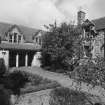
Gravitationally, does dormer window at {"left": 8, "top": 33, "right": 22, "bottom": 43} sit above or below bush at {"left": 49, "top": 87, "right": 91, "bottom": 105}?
above

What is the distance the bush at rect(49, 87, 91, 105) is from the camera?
9273mm

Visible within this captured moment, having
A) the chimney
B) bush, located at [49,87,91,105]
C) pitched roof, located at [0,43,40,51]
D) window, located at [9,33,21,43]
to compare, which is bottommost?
bush, located at [49,87,91,105]

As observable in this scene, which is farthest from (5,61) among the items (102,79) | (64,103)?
(102,79)

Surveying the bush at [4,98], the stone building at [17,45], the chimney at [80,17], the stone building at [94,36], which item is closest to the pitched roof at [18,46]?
the stone building at [17,45]

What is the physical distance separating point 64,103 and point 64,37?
12.9m

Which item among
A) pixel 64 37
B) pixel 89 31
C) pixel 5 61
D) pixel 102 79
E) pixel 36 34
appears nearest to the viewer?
pixel 102 79

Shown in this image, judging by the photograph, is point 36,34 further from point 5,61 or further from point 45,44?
point 5,61

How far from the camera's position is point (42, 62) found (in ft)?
92.4

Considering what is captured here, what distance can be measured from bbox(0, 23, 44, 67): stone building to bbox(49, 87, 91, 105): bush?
47.5ft

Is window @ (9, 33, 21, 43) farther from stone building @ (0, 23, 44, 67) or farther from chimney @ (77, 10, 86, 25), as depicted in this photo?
chimney @ (77, 10, 86, 25)

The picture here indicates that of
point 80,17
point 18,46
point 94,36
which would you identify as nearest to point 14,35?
point 18,46

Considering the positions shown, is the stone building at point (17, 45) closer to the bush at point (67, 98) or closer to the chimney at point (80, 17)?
the chimney at point (80, 17)

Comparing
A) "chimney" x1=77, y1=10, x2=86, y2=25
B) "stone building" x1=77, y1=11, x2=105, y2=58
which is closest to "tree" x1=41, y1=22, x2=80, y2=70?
"stone building" x1=77, y1=11, x2=105, y2=58

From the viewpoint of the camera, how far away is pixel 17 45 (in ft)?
82.7
